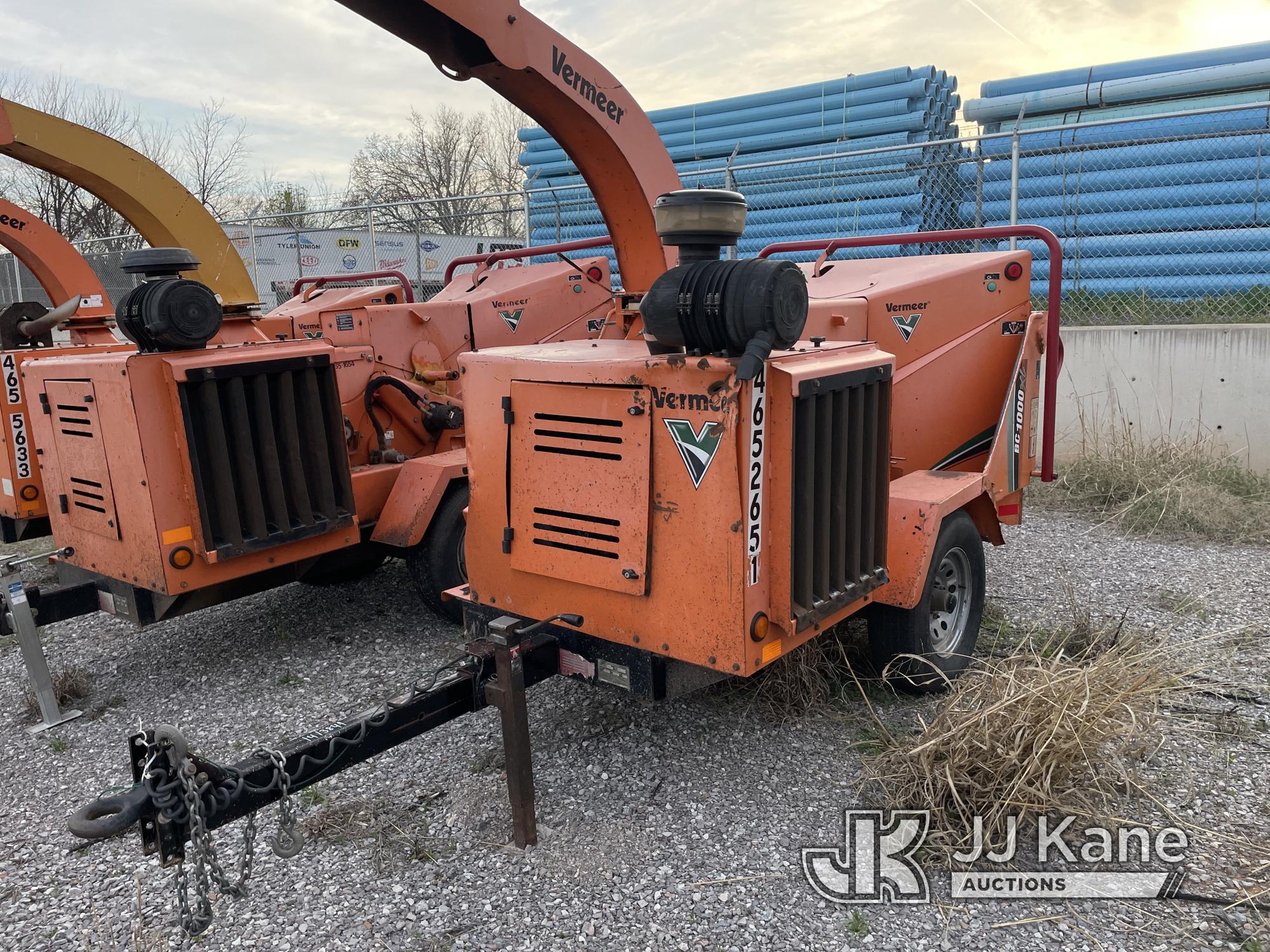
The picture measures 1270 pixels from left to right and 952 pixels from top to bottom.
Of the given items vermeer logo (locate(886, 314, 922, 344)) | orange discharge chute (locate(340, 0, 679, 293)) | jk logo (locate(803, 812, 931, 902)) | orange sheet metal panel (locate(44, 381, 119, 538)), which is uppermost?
orange discharge chute (locate(340, 0, 679, 293))

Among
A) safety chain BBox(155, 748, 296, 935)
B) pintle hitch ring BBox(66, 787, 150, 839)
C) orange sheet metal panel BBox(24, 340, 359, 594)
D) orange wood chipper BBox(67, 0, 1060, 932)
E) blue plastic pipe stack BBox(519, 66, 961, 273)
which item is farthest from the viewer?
blue plastic pipe stack BBox(519, 66, 961, 273)

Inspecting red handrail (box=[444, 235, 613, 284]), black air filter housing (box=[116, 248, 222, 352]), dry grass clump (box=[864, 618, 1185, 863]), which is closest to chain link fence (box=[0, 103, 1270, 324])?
red handrail (box=[444, 235, 613, 284])

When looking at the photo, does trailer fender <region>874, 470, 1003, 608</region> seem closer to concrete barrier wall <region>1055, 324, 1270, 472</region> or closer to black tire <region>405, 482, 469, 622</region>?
black tire <region>405, 482, 469, 622</region>

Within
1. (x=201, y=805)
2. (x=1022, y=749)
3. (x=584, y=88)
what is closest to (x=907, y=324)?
(x=584, y=88)

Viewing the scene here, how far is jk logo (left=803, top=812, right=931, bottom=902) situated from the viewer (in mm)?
2949

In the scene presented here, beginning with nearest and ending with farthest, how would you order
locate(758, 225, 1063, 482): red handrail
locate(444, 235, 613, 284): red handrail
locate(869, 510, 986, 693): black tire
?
locate(869, 510, 986, 693): black tire → locate(758, 225, 1063, 482): red handrail → locate(444, 235, 613, 284): red handrail

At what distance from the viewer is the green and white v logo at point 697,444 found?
9.95 feet

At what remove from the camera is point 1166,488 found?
276 inches

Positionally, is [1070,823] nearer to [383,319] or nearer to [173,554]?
[173,554]

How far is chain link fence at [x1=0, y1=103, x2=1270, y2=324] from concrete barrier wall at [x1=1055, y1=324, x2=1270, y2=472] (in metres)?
0.49

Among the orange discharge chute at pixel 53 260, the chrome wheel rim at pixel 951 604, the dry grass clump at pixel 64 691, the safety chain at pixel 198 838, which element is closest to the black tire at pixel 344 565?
the dry grass clump at pixel 64 691

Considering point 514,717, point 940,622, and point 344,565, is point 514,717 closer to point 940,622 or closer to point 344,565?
point 940,622

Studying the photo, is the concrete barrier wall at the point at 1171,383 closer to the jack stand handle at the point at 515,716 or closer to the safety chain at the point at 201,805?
the jack stand handle at the point at 515,716

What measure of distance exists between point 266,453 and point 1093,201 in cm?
970
